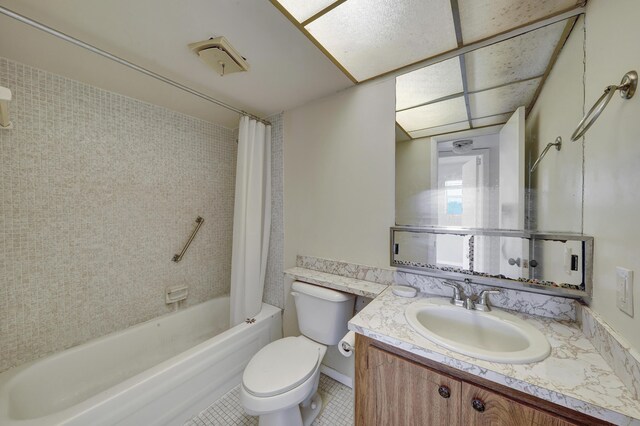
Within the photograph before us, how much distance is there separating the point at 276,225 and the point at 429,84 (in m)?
1.52

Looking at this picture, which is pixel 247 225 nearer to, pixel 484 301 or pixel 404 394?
pixel 404 394

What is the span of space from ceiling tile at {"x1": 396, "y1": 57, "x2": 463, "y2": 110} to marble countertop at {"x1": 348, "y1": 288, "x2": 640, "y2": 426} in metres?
1.23

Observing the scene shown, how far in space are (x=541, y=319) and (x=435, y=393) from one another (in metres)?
0.61

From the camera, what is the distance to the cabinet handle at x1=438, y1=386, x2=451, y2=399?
2.52 ft

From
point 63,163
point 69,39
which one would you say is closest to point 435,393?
point 69,39

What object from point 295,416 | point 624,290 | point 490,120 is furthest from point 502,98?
point 295,416

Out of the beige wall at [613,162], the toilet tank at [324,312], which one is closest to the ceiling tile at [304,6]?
the beige wall at [613,162]

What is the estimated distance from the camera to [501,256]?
1.11 metres

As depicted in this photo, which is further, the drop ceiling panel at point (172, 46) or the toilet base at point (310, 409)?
the toilet base at point (310, 409)

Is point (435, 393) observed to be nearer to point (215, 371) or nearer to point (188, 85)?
point (215, 371)

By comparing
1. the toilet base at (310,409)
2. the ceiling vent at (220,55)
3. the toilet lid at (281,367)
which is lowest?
the toilet base at (310,409)

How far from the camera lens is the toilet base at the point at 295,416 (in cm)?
119

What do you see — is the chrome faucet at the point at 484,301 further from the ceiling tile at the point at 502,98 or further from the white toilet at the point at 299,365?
the ceiling tile at the point at 502,98

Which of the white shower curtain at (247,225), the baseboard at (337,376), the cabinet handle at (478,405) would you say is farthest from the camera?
the white shower curtain at (247,225)
